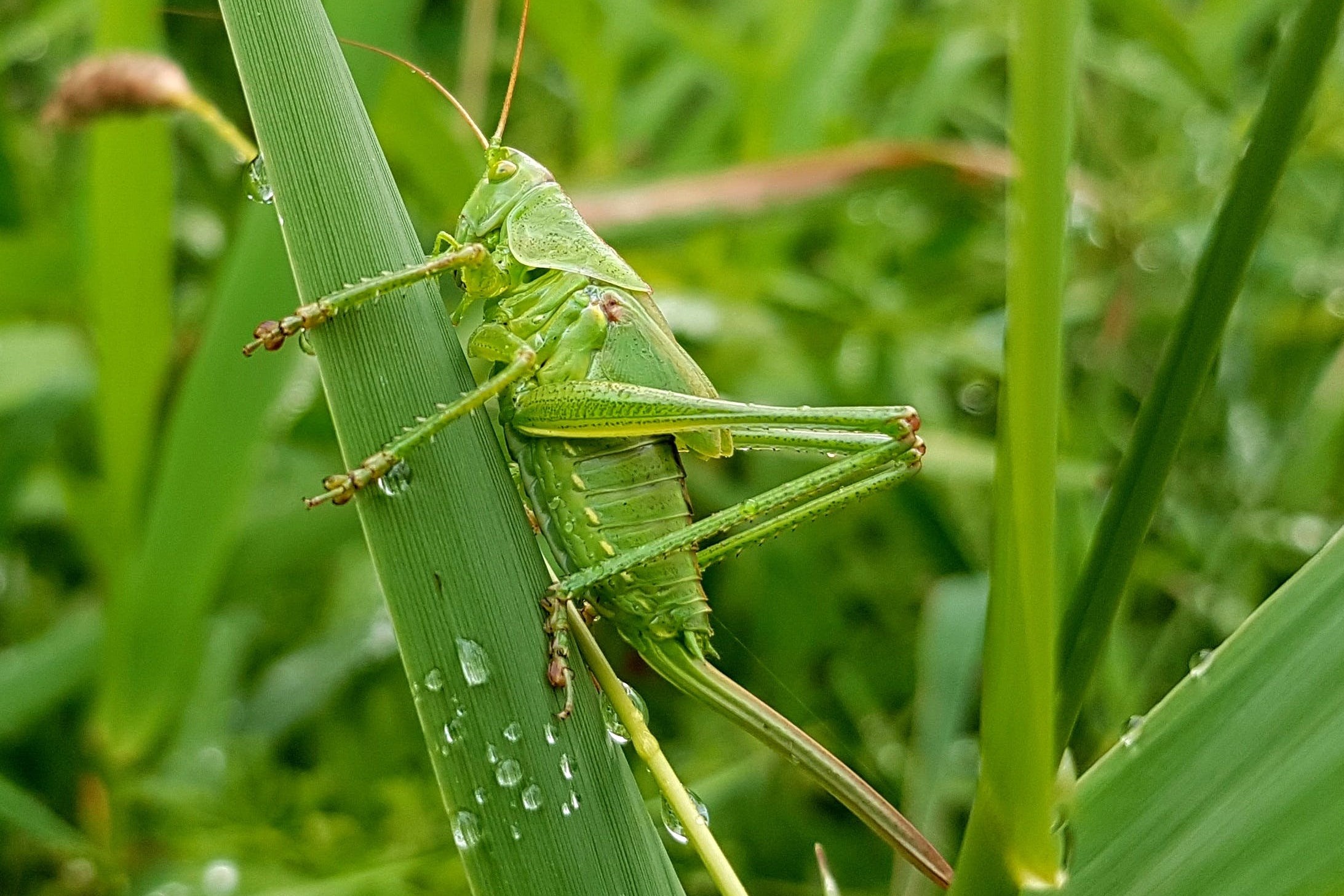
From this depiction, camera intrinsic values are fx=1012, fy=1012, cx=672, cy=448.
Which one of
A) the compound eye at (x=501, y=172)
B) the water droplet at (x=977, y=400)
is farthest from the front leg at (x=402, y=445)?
the water droplet at (x=977, y=400)

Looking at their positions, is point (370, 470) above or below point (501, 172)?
below

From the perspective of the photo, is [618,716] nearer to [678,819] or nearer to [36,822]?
[678,819]

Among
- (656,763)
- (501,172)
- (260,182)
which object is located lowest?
(656,763)

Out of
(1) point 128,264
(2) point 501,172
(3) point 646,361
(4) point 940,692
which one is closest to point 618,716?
(3) point 646,361

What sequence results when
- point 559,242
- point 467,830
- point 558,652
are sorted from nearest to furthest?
point 467,830, point 558,652, point 559,242

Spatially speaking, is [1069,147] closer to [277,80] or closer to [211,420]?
[277,80]

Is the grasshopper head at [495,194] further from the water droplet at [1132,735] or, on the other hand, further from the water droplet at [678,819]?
the water droplet at [1132,735]
